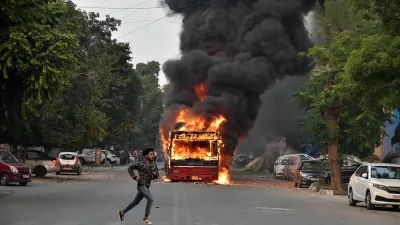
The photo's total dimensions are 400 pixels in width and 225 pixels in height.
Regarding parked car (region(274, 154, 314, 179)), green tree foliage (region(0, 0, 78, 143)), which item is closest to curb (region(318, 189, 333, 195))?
parked car (region(274, 154, 314, 179))

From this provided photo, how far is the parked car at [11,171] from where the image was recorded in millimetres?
26594

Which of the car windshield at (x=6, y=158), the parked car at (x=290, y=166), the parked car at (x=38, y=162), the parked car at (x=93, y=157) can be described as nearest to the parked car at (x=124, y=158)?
the parked car at (x=93, y=157)

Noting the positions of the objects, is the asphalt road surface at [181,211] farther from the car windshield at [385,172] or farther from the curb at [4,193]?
the car windshield at [385,172]

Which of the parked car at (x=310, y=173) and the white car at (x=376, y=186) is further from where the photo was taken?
the parked car at (x=310, y=173)

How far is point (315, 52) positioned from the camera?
2561 cm

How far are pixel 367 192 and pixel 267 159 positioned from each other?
39539 millimetres

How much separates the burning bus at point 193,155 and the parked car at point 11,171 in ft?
24.2

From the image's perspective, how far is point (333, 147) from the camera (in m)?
29.3

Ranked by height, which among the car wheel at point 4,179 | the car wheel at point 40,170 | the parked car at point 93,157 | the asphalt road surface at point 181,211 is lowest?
the asphalt road surface at point 181,211

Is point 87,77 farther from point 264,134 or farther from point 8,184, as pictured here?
point 264,134

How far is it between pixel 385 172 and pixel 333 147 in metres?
8.44

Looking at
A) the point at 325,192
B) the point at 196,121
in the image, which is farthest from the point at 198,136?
the point at 325,192

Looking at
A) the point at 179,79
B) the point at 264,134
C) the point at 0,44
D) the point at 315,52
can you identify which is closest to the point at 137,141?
the point at 264,134

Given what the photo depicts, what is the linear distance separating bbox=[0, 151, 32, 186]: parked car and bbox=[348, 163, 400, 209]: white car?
44.8 feet
